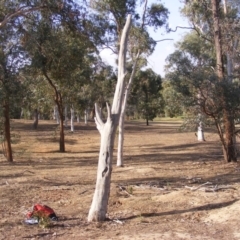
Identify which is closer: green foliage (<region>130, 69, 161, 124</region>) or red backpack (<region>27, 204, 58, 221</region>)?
red backpack (<region>27, 204, 58, 221</region>)

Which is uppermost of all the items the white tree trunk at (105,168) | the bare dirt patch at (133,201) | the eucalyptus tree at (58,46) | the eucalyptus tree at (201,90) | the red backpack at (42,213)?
the eucalyptus tree at (58,46)

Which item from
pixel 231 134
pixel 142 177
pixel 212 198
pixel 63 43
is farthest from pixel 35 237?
pixel 63 43

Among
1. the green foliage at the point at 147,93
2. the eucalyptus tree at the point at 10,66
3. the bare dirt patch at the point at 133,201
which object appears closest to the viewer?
the bare dirt patch at the point at 133,201

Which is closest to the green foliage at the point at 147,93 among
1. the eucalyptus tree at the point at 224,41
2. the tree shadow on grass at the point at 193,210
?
the eucalyptus tree at the point at 224,41

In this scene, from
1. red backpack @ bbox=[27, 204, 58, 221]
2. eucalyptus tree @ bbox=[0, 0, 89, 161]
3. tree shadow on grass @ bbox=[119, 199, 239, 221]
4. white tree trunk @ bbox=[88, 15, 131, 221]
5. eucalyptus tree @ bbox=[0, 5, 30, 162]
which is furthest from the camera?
eucalyptus tree @ bbox=[0, 5, 30, 162]

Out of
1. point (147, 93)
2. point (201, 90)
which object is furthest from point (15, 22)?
point (147, 93)

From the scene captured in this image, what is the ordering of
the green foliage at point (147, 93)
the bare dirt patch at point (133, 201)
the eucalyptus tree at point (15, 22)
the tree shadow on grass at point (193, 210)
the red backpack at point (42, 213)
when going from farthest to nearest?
the green foliage at point (147, 93)
the eucalyptus tree at point (15, 22)
the tree shadow on grass at point (193, 210)
the red backpack at point (42, 213)
the bare dirt patch at point (133, 201)

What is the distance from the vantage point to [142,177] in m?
13.5

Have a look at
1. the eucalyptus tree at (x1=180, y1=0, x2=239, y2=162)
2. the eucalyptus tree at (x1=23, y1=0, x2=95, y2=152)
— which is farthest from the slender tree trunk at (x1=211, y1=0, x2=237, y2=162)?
the eucalyptus tree at (x1=23, y1=0, x2=95, y2=152)

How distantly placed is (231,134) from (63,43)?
7841 millimetres

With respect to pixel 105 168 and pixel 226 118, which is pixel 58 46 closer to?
pixel 226 118

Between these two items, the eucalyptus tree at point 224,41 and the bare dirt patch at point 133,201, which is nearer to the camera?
the bare dirt patch at point 133,201

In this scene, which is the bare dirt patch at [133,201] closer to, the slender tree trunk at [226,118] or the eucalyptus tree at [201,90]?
the slender tree trunk at [226,118]

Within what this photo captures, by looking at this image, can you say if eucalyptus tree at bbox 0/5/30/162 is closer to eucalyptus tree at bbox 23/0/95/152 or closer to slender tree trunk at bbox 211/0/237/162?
eucalyptus tree at bbox 23/0/95/152
